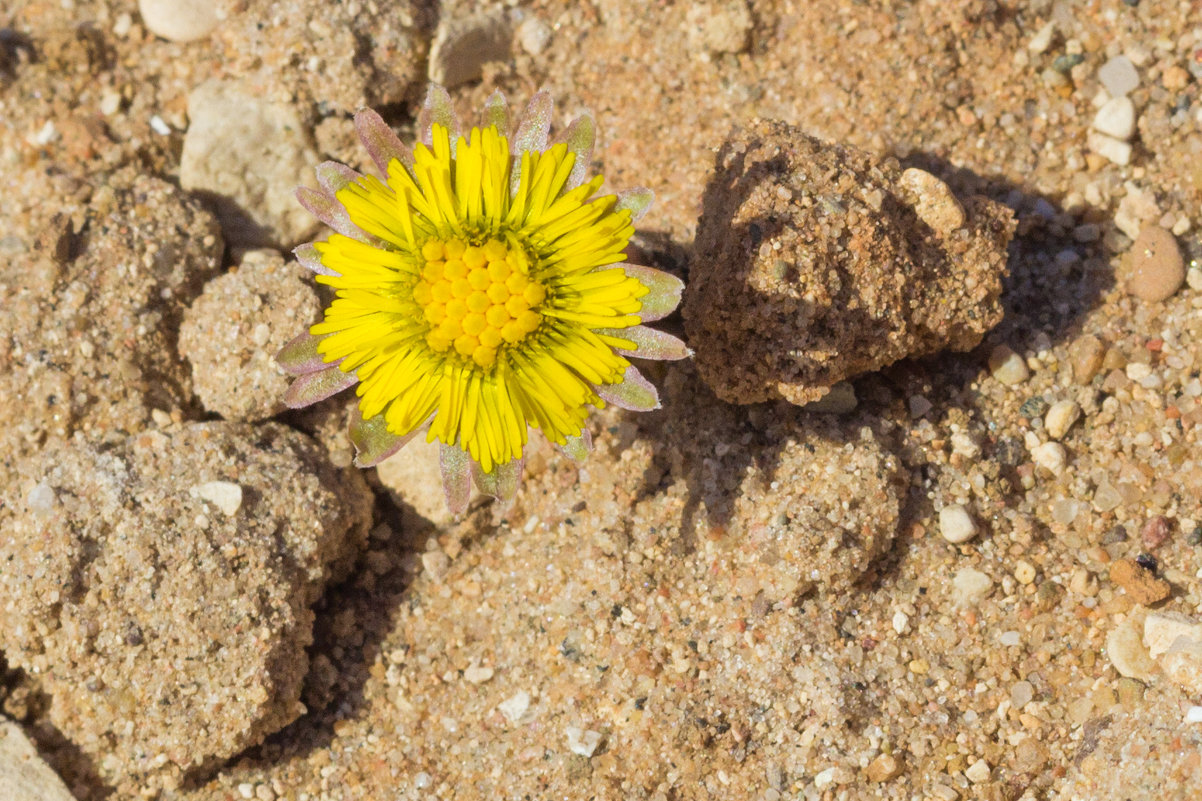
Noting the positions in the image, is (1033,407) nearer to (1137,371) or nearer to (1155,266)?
(1137,371)

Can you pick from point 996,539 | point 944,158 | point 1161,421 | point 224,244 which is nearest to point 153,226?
point 224,244

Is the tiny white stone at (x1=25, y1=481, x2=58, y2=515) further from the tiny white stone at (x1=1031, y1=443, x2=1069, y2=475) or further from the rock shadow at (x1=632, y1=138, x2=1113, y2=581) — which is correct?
the tiny white stone at (x1=1031, y1=443, x2=1069, y2=475)

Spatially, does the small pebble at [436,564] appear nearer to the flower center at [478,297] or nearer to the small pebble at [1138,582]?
the flower center at [478,297]

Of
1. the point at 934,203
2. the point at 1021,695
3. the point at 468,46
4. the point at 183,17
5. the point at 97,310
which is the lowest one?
the point at 1021,695

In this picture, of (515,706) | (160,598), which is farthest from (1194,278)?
(160,598)

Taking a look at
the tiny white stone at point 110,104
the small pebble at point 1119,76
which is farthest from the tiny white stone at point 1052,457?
the tiny white stone at point 110,104

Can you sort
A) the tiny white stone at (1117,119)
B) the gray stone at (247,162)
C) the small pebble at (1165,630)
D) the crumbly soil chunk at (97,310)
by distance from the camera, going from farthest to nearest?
the gray stone at (247,162) → the tiny white stone at (1117,119) → the crumbly soil chunk at (97,310) → the small pebble at (1165,630)

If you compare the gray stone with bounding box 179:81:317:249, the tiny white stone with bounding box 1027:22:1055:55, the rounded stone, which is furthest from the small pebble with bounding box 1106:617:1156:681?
the rounded stone

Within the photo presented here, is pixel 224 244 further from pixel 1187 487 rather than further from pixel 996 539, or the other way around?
pixel 1187 487
